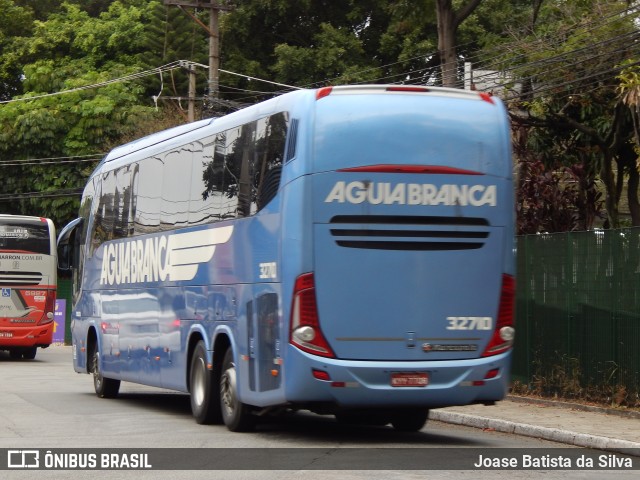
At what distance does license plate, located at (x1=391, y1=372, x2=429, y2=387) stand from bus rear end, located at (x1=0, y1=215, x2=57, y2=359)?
22116 millimetres

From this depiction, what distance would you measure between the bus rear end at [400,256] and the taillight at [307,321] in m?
0.01

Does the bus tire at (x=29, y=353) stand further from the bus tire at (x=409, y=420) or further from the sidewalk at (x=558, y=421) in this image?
the bus tire at (x=409, y=420)

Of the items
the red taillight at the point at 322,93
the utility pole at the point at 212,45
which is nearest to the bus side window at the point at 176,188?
the red taillight at the point at 322,93

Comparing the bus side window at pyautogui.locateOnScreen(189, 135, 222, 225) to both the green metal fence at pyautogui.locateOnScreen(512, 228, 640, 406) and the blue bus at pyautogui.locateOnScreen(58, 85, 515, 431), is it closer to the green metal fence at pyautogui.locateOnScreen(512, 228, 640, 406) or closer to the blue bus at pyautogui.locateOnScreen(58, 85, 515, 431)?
the blue bus at pyautogui.locateOnScreen(58, 85, 515, 431)

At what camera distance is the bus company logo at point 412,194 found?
12570mm

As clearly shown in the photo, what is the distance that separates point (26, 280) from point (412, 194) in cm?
2247

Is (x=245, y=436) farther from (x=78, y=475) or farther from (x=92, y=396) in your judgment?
(x=92, y=396)

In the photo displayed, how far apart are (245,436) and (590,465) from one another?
4051mm

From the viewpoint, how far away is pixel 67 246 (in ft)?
74.0

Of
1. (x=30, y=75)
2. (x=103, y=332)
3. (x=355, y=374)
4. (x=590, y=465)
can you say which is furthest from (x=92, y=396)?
(x=30, y=75)

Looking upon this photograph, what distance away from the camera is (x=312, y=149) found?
1260 cm

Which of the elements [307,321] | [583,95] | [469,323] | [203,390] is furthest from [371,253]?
[583,95]

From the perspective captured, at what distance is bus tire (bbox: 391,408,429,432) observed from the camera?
14.8 m

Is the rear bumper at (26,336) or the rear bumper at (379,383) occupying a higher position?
the rear bumper at (379,383)
